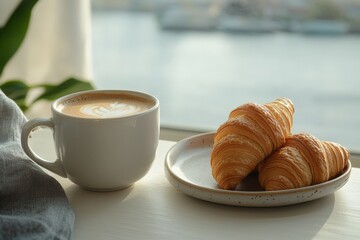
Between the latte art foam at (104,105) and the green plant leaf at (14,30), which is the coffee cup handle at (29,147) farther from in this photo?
the green plant leaf at (14,30)

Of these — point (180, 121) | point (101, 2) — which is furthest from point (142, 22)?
point (180, 121)

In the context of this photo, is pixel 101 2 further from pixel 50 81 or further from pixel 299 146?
pixel 299 146

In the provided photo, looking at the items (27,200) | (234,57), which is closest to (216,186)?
(27,200)

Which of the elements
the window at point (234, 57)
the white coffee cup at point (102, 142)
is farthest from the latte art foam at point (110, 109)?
the window at point (234, 57)

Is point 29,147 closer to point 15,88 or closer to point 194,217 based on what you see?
point 194,217

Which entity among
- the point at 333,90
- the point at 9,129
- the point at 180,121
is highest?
the point at 9,129

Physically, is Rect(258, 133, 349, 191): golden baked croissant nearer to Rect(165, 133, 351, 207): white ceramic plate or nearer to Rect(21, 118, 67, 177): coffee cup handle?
Rect(165, 133, 351, 207): white ceramic plate

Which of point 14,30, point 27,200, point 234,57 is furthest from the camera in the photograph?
point 234,57
